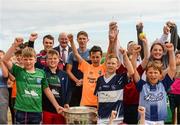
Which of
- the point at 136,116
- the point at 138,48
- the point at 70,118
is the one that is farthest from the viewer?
the point at 136,116

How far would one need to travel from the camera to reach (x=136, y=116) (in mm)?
6324

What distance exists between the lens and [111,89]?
579cm

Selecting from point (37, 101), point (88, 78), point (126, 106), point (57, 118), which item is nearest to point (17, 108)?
point (37, 101)

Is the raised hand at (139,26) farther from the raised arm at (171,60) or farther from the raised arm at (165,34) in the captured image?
the raised arm at (171,60)

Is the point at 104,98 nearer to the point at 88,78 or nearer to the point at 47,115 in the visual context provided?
the point at 88,78

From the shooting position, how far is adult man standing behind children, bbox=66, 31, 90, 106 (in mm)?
6957

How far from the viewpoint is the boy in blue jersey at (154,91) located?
5.54 meters

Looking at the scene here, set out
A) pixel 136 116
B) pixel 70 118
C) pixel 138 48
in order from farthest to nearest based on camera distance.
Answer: pixel 136 116
pixel 138 48
pixel 70 118

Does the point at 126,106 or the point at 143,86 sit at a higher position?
the point at 143,86

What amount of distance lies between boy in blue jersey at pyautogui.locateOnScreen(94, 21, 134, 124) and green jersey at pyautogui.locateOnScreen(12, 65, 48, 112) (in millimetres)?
975

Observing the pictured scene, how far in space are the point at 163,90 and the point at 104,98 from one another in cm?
96

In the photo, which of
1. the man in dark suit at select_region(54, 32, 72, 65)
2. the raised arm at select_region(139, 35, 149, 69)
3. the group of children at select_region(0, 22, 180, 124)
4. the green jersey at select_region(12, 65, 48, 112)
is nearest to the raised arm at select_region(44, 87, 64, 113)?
the group of children at select_region(0, 22, 180, 124)

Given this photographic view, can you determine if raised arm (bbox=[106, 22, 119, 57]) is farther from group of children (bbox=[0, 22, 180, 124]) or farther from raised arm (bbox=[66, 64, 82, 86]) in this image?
raised arm (bbox=[66, 64, 82, 86])

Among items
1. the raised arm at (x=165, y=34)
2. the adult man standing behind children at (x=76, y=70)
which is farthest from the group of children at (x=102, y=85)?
the raised arm at (x=165, y=34)
